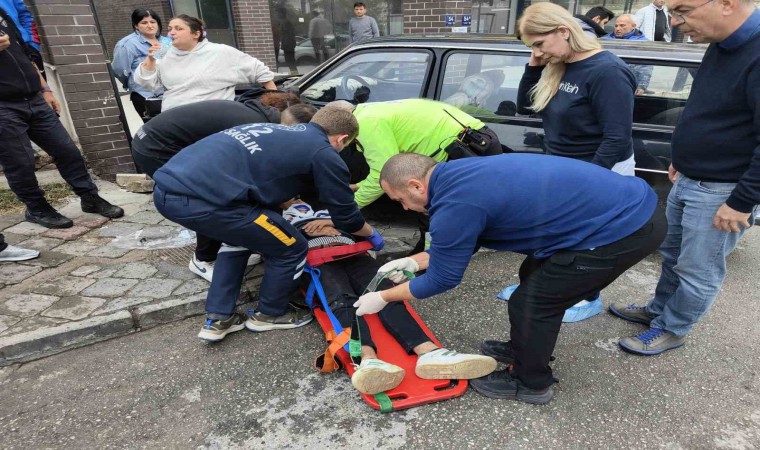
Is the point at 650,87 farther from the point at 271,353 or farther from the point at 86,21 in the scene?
the point at 86,21

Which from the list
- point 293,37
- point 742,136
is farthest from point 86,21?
point 293,37

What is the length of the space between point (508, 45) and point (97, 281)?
3.25 metres

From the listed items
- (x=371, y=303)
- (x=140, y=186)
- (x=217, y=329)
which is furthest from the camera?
(x=140, y=186)

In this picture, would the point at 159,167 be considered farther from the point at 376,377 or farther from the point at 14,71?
the point at 376,377

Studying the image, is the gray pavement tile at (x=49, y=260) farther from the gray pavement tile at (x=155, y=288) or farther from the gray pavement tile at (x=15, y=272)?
the gray pavement tile at (x=155, y=288)

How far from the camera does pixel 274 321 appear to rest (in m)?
2.71

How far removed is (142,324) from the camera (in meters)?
2.74

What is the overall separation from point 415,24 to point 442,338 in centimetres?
544

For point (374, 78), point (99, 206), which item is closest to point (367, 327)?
point (374, 78)

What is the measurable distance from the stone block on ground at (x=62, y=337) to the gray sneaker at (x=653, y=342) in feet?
9.23

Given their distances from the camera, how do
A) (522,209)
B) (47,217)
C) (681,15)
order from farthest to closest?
(47,217)
(681,15)
(522,209)

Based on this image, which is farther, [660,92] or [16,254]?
[16,254]

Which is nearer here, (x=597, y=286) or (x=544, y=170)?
(x=544, y=170)

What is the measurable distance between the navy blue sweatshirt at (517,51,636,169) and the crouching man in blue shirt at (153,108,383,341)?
113cm
